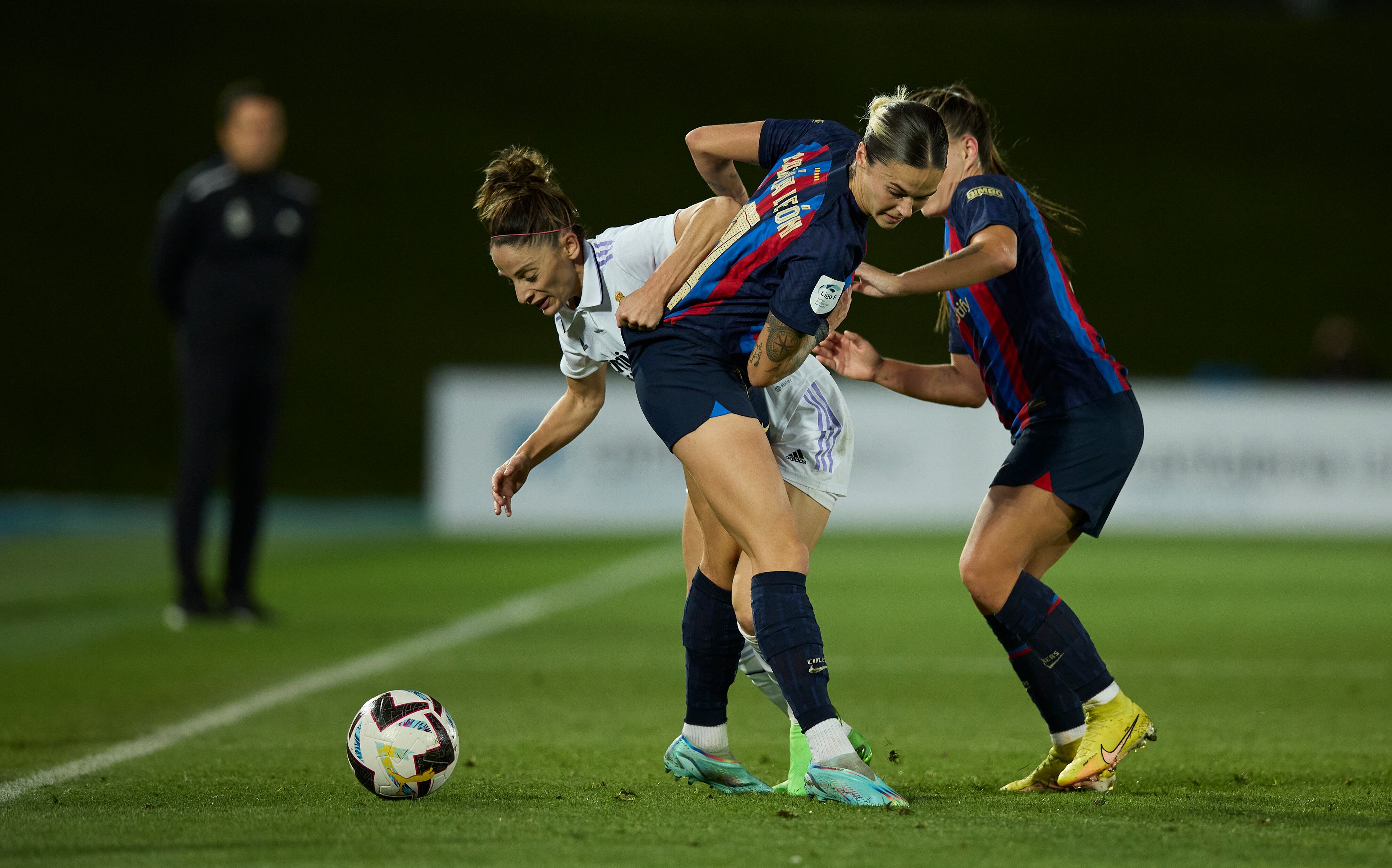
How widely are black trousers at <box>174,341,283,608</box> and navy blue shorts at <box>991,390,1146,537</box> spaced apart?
17.5ft

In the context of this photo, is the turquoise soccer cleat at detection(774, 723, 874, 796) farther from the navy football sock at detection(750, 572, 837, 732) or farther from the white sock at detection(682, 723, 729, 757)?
the white sock at detection(682, 723, 729, 757)

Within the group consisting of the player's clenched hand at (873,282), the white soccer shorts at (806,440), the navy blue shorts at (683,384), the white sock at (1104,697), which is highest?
the player's clenched hand at (873,282)

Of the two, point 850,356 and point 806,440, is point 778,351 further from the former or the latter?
point 850,356

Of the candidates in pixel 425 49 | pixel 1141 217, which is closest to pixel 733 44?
pixel 425 49

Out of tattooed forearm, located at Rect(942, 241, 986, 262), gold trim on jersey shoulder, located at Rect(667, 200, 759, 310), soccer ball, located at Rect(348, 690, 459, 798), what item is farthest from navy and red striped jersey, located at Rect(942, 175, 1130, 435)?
soccer ball, located at Rect(348, 690, 459, 798)

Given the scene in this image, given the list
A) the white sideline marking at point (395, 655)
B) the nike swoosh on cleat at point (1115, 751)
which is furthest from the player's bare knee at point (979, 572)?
the white sideline marking at point (395, 655)

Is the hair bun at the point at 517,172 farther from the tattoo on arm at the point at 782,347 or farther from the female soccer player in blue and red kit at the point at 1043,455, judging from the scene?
the female soccer player in blue and red kit at the point at 1043,455

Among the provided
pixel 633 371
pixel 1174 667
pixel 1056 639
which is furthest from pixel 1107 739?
pixel 1174 667

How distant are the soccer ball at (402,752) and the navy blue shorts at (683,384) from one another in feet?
3.13

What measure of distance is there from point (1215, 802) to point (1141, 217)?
21232mm

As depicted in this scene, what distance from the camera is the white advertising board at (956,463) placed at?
48.3ft

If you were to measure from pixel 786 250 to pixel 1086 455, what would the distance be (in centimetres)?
104

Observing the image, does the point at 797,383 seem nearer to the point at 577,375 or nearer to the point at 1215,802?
the point at 577,375

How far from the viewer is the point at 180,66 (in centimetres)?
2369
